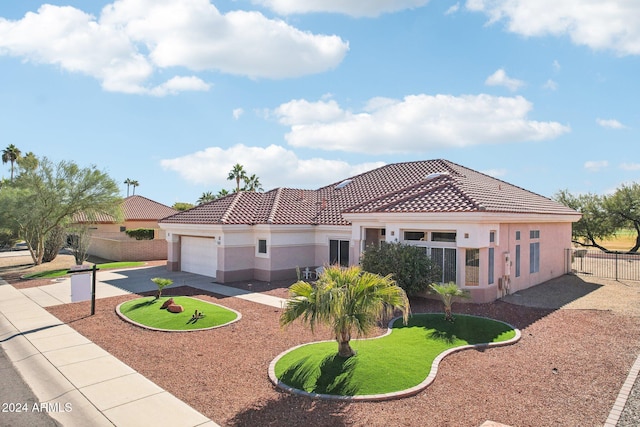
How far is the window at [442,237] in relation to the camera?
53.9ft

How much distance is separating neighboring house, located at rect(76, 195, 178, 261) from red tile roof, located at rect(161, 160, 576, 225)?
8.56 m

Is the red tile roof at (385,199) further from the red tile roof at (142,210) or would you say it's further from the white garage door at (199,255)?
the red tile roof at (142,210)

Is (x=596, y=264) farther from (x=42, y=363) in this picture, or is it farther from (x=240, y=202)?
(x=42, y=363)

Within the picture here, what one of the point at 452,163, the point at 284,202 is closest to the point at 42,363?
the point at 284,202

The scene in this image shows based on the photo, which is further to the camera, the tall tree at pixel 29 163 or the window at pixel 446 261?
the tall tree at pixel 29 163

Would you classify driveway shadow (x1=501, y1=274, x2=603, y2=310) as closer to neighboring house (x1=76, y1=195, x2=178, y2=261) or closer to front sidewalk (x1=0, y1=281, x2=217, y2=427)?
front sidewalk (x1=0, y1=281, x2=217, y2=427)

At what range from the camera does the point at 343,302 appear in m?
8.59

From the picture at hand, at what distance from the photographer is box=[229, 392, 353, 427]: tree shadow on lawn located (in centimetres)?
709

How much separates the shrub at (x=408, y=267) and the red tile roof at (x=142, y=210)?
113 feet

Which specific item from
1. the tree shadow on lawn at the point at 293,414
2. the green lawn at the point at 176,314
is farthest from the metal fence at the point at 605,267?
the tree shadow on lawn at the point at 293,414

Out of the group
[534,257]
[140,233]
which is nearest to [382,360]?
[534,257]

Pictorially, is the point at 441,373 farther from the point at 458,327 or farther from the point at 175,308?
the point at 175,308

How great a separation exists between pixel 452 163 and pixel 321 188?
9.86 metres

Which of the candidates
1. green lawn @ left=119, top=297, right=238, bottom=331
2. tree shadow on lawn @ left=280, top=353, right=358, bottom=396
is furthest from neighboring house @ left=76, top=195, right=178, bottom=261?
tree shadow on lawn @ left=280, top=353, right=358, bottom=396
